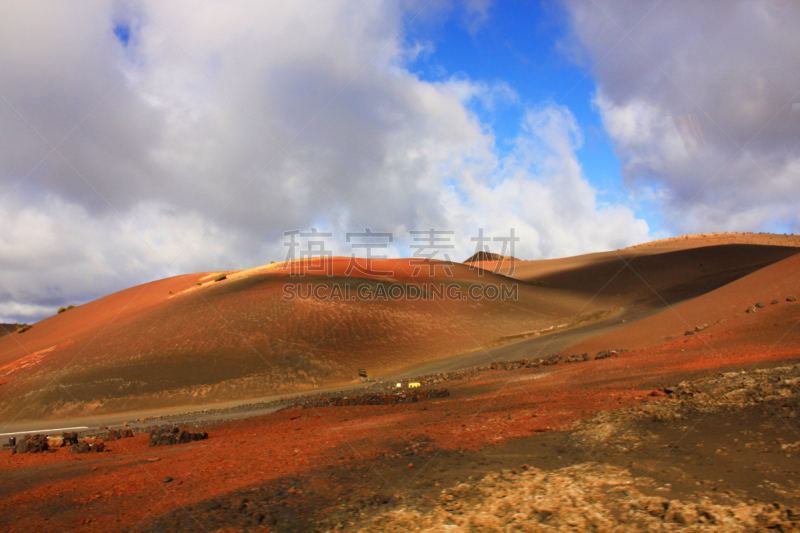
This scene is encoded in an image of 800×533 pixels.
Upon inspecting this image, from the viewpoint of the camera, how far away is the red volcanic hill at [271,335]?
20969 millimetres

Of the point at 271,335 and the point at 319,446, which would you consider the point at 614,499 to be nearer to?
the point at 319,446

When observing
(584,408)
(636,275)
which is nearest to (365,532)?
(584,408)

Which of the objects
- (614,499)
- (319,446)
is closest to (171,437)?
(319,446)

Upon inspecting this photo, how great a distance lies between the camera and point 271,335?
977 inches

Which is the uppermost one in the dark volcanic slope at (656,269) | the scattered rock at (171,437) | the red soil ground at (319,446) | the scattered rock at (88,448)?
the dark volcanic slope at (656,269)

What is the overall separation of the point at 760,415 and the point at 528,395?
4901mm

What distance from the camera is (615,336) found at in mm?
19094

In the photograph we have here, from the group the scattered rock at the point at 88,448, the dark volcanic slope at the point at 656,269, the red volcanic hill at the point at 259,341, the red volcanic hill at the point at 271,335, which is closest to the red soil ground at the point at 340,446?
the scattered rock at the point at 88,448

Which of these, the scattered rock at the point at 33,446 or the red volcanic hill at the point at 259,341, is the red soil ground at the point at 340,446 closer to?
the scattered rock at the point at 33,446

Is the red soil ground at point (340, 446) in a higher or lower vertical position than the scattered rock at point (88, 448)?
higher

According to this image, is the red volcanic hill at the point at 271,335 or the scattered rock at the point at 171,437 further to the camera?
the red volcanic hill at the point at 271,335

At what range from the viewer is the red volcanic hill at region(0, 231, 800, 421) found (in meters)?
21.0

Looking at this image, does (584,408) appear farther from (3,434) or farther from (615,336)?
(3,434)

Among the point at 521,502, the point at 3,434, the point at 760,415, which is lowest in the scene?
the point at 3,434
